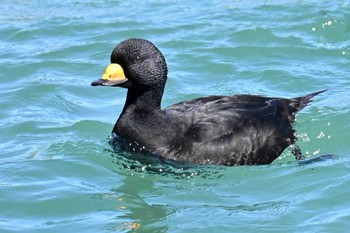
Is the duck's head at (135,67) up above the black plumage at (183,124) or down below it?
above

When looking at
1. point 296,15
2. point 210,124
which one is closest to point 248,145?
point 210,124

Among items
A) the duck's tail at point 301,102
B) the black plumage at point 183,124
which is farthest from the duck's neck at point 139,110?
the duck's tail at point 301,102

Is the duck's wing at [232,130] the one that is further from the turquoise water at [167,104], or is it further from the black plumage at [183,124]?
the turquoise water at [167,104]

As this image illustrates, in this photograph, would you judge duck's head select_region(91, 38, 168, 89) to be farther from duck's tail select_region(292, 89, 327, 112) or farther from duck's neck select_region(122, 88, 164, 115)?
duck's tail select_region(292, 89, 327, 112)

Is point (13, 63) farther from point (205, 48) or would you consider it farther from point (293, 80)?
point (293, 80)

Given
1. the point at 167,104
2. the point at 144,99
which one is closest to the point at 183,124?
the point at 144,99

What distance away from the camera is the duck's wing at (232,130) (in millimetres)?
8953

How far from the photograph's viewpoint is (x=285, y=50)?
42.1 ft

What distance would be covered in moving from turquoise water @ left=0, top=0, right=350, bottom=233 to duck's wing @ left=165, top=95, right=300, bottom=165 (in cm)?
15

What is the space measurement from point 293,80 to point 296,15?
2.53 meters

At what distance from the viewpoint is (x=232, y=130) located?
29.9 feet

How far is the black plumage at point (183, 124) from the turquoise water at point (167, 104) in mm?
160

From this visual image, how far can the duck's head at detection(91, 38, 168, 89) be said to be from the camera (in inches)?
353

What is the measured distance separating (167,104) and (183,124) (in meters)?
2.07
